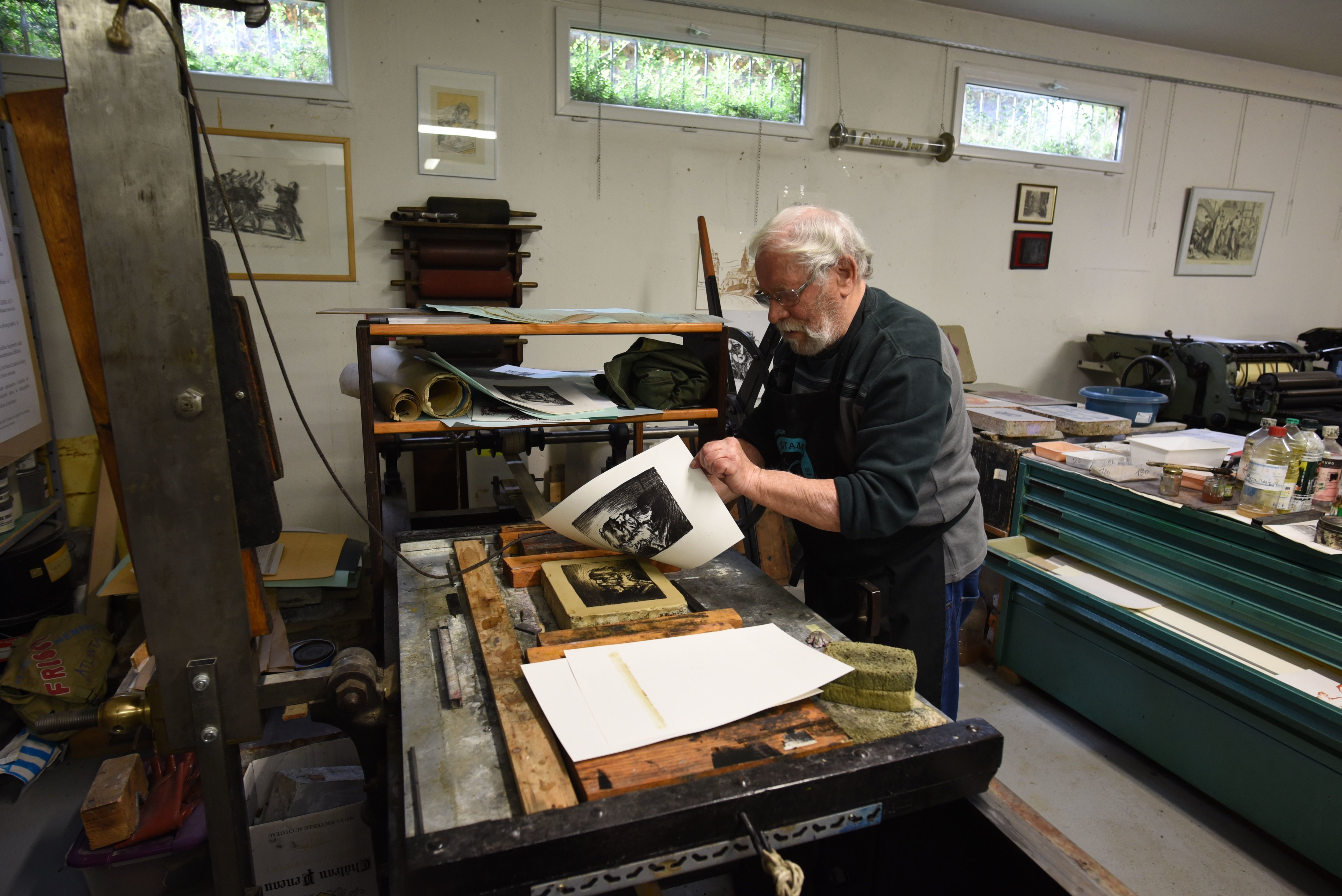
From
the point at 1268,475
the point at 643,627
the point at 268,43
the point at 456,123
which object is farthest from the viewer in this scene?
the point at 456,123

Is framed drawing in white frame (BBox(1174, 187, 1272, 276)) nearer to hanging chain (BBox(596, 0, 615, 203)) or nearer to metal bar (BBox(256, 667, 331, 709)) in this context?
hanging chain (BBox(596, 0, 615, 203))

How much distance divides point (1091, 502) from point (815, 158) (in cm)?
224

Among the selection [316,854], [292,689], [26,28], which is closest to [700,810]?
[292,689]

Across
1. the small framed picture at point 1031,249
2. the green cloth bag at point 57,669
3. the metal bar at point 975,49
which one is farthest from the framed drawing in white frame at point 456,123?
the small framed picture at point 1031,249

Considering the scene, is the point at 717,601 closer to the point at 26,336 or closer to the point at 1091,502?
the point at 1091,502

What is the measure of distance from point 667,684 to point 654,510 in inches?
15.1

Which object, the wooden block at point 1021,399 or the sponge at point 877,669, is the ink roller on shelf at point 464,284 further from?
the sponge at point 877,669

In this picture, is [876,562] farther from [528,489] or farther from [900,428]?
[528,489]

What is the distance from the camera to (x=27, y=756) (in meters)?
2.23

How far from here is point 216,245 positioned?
94cm

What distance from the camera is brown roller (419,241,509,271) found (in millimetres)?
3146

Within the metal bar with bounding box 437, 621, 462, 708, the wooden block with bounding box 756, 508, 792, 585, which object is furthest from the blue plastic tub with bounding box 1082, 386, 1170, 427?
the metal bar with bounding box 437, 621, 462, 708

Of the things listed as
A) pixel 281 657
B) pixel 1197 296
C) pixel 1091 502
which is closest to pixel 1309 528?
pixel 1091 502

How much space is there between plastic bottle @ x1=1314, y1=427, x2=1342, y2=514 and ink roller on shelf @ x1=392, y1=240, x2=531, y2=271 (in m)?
2.88
